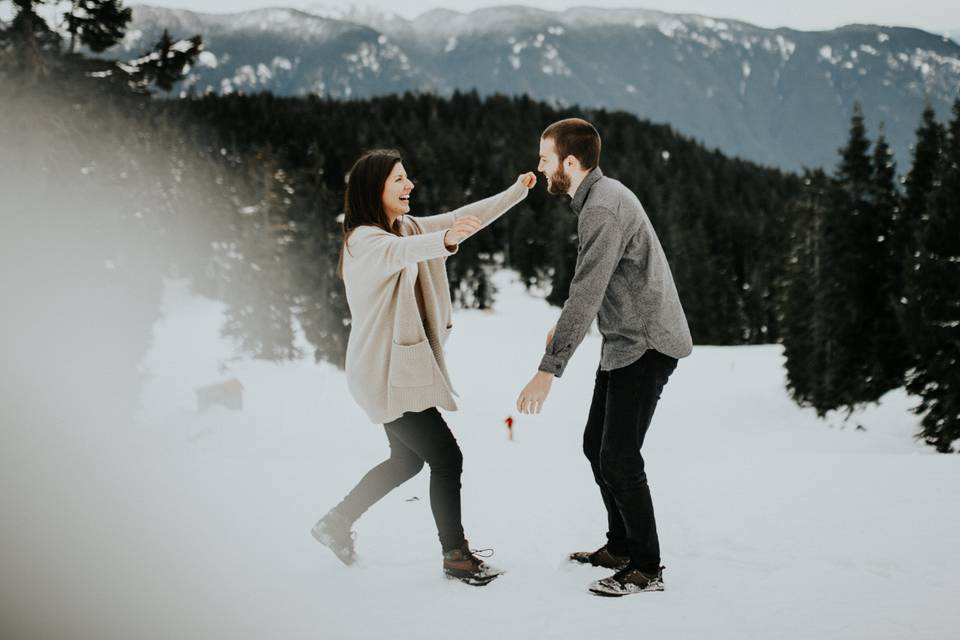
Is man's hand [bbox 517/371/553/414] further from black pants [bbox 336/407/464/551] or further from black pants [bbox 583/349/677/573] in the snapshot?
black pants [bbox 336/407/464/551]

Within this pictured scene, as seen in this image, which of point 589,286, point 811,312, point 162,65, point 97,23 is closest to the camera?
point 589,286

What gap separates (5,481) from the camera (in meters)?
6.50

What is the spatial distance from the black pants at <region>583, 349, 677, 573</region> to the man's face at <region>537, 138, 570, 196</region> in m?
1.14

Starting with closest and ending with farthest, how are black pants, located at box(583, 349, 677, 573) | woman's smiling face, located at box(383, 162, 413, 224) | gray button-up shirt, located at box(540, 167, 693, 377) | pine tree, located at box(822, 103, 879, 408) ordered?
gray button-up shirt, located at box(540, 167, 693, 377), black pants, located at box(583, 349, 677, 573), woman's smiling face, located at box(383, 162, 413, 224), pine tree, located at box(822, 103, 879, 408)

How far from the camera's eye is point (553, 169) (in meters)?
3.90

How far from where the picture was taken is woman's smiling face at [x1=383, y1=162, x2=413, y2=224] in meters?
3.92

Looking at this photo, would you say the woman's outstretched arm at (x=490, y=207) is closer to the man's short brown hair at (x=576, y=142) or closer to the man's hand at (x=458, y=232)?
the man's short brown hair at (x=576, y=142)

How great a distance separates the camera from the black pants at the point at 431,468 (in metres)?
3.88

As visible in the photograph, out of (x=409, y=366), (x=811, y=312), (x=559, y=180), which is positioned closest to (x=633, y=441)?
(x=409, y=366)

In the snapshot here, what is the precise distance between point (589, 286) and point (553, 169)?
2.69ft

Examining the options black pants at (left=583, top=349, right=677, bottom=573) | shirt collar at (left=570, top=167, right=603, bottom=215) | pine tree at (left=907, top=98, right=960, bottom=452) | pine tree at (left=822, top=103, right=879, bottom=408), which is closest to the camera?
black pants at (left=583, top=349, right=677, bottom=573)

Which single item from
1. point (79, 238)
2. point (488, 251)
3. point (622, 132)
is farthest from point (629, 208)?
point (622, 132)

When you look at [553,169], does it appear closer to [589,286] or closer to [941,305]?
[589,286]

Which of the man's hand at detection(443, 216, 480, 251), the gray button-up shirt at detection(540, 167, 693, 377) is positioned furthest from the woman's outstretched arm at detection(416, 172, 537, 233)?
the man's hand at detection(443, 216, 480, 251)
